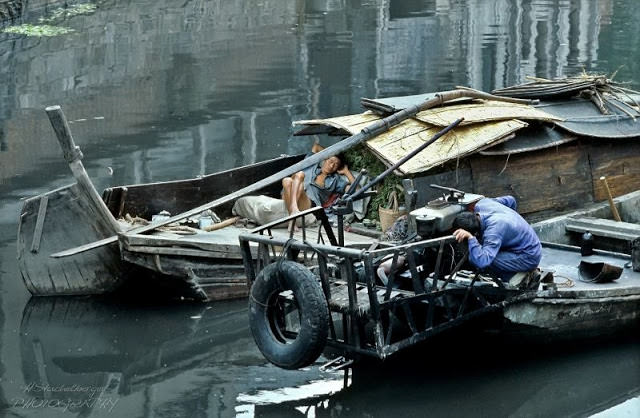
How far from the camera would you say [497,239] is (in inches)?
345

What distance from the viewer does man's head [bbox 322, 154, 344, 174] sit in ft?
38.0

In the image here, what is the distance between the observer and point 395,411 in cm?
868

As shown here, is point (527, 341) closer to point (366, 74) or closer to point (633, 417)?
point (633, 417)

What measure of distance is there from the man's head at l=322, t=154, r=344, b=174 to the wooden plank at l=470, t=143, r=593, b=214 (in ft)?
4.53

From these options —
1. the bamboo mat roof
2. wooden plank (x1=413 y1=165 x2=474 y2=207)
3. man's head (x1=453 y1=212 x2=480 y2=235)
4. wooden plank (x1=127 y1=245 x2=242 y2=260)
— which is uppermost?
the bamboo mat roof

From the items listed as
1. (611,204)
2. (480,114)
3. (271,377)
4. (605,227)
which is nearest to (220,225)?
(271,377)

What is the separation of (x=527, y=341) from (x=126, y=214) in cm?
439

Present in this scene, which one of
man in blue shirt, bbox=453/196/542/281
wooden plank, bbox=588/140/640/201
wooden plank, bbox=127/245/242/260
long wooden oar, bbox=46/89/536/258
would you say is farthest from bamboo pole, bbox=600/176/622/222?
wooden plank, bbox=127/245/242/260

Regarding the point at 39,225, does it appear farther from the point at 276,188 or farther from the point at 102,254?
the point at 276,188

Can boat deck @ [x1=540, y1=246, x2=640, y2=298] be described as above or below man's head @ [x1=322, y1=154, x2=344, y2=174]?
below

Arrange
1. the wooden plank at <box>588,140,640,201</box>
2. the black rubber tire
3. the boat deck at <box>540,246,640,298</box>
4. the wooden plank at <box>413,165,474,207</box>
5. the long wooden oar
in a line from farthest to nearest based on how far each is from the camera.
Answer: the wooden plank at <box>588,140,640,201</box> → the wooden plank at <box>413,165,474,207</box> → the long wooden oar → the boat deck at <box>540,246,640,298</box> → the black rubber tire

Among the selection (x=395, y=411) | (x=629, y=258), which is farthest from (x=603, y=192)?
(x=395, y=411)

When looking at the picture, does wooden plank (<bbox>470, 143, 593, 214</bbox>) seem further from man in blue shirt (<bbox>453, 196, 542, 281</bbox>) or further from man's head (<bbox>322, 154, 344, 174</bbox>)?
man in blue shirt (<bbox>453, 196, 542, 281</bbox>)

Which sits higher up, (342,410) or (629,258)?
(629,258)
